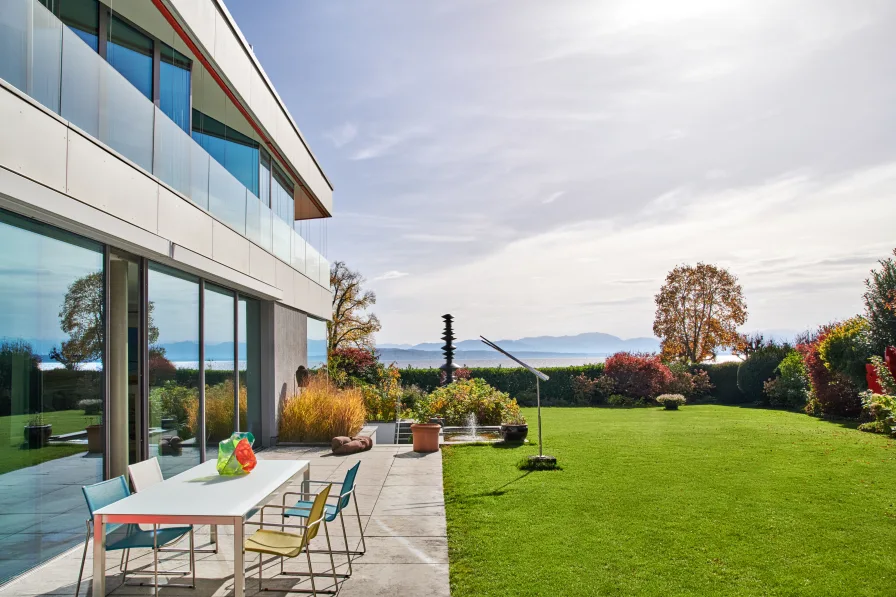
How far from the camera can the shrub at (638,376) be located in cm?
2409

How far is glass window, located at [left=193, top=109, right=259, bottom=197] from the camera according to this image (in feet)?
32.6

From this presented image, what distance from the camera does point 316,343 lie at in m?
17.6

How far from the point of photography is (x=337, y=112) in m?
14.5

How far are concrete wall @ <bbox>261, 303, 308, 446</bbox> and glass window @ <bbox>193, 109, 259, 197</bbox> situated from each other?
271 cm

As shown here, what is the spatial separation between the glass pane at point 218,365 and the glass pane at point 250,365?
26.2 inches

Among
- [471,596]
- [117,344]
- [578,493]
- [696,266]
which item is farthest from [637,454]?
[696,266]

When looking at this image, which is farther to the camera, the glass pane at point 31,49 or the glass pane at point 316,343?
the glass pane at point 316,343

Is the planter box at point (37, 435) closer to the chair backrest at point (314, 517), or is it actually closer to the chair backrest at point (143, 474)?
the chair backrest at point (143, 474)

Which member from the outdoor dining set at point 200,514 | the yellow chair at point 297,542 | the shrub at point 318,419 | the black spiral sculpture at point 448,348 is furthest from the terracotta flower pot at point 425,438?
the black spiral sculpture at point 448,348

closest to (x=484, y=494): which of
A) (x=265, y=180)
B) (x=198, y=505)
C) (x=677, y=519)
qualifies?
(x=677, y=519)

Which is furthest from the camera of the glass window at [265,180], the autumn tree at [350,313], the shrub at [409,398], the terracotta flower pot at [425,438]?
the autumn tree at [350,313]

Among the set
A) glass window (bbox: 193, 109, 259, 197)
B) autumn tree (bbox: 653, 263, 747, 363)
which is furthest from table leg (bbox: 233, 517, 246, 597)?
autumn tree (bbox: 653, 263, 747, 363)

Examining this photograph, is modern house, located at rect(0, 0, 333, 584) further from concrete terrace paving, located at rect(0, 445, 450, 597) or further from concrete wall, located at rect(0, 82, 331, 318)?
concrete terrace paving, located at rect(0, 445, 450, 597)

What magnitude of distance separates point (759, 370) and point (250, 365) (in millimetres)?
19857
